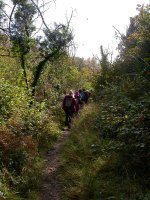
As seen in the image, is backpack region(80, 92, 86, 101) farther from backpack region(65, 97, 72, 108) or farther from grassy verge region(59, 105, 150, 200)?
grassy verge region(59, 105, 150, 200)

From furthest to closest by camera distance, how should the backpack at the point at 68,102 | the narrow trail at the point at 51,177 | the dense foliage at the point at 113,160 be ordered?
the backpack at the point at 68,102 < the narrow trail at the point at 51,177 < the dense foliage at the point at 113,160

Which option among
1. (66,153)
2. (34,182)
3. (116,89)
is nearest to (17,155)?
(34,182)

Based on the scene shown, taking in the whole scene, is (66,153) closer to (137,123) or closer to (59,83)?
A: (137,123)

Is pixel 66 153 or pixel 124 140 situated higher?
pixel 124 140

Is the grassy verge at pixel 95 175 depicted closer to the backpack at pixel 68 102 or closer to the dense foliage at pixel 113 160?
the dense foliage at pixel 113 160

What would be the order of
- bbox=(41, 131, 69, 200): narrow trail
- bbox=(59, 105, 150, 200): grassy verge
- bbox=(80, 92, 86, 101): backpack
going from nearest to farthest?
bbox=(59, 105, 150, 200): grassy verge < bbox=(41, 131, 69, 200): narrow trail < bbox=(80, 92, 86, 101): backpack

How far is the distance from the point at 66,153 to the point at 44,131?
2.39 metres

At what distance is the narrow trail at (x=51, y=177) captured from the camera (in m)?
6.74

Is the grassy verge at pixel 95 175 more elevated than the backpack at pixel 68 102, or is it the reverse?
the backpack at pixel 68 102

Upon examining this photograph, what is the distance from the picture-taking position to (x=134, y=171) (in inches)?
258

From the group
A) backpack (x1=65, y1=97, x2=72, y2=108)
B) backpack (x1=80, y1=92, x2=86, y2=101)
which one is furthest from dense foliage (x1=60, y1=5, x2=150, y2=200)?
backpack (x1=80, y1=92, x2=86, y2=101)

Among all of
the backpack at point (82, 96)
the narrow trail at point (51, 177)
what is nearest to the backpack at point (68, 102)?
the narrow trail at point (51, 177)

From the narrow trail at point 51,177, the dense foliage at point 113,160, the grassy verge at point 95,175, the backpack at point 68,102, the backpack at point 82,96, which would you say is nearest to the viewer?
the grassy verge at point 95,175

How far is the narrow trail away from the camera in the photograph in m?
6.74
